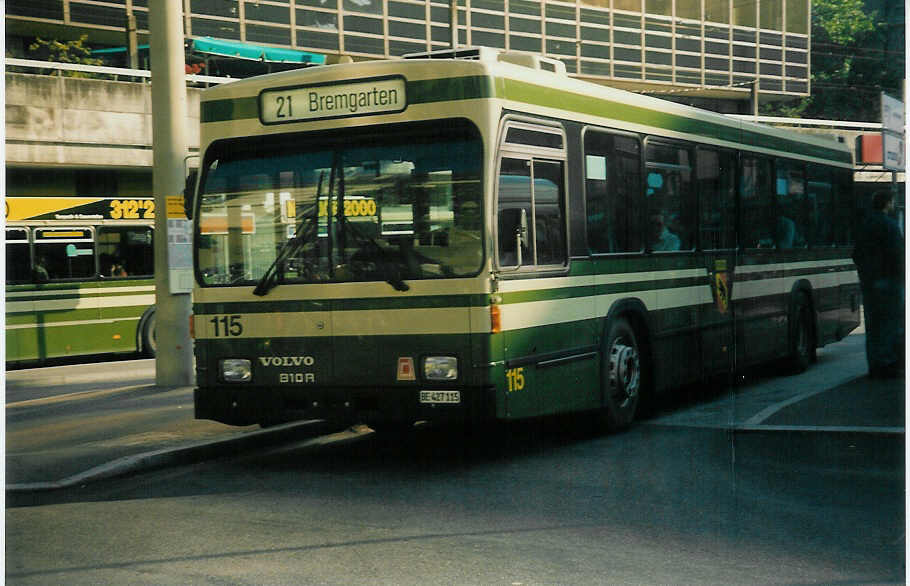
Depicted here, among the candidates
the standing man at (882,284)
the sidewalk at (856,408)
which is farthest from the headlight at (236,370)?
the standing man at (882,284)

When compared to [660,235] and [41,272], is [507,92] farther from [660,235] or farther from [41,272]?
[41,272]

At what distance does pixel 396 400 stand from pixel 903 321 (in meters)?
3.24

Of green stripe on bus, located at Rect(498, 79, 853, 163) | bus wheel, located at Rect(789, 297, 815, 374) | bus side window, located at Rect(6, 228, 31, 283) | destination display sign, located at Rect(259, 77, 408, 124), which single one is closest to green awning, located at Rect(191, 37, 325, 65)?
destination display sign, located at Rect(259, 77, 408, 124)

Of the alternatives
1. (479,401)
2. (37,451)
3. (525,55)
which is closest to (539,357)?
(479,401)

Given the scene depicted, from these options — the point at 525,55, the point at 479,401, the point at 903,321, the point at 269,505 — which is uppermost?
the point at 525,55

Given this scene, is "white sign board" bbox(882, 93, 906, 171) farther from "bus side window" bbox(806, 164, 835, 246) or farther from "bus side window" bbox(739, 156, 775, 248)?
"bus side window" bbox(739, 156, 775, 248)

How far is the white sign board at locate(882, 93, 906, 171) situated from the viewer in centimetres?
658

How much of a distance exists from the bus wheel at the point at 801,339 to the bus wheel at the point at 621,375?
116 inches

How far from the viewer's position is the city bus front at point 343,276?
7977 mm

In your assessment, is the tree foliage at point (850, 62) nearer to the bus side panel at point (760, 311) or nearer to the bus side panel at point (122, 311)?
the bus side panel at point (760, 311)

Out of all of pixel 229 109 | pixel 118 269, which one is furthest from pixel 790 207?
pixel 118 269

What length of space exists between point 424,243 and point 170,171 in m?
5.88

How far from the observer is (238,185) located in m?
8.59

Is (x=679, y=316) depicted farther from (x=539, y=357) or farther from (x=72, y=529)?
(x=72, y=529)
